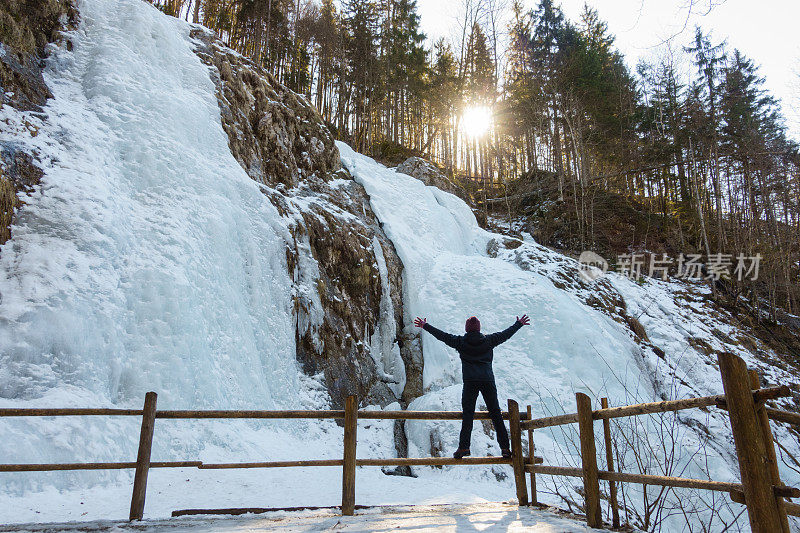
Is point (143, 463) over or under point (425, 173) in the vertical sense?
under

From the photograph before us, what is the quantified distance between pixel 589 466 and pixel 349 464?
2.01m

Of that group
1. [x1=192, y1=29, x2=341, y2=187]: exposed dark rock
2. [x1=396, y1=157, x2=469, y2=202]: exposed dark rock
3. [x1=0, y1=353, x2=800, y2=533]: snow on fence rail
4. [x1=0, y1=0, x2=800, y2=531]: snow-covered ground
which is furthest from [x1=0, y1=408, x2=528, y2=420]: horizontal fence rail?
[x1=396, y1=157, x2=469, y2=202]: exposed dark rock

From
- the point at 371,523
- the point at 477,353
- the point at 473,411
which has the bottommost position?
the point at 371,523

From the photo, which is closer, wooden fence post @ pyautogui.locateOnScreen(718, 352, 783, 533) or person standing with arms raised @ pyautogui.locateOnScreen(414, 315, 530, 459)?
wooden fence post @ pyautogui.locateOnScreen(718, 352, 783, 533)

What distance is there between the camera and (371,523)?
3.33 metres

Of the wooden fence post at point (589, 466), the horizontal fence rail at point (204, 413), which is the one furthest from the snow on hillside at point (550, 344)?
the horizontal fence rail at point (204, 413)

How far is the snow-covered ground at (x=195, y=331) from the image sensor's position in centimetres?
504

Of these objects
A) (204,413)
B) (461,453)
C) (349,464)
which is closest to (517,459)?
(461,453)

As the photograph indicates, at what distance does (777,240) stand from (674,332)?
445 inches

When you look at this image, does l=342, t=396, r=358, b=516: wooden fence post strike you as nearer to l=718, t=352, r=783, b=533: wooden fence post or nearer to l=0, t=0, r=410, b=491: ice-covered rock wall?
l=718, t=352, r=783, b=533: wooden fence post

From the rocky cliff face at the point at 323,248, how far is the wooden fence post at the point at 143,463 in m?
5.21

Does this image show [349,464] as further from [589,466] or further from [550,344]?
[550,344]

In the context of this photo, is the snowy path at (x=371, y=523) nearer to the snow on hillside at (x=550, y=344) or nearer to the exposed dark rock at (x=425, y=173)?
the snow on hillside at (x=550, y=344)

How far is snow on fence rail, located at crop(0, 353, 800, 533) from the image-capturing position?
210 centimetres
